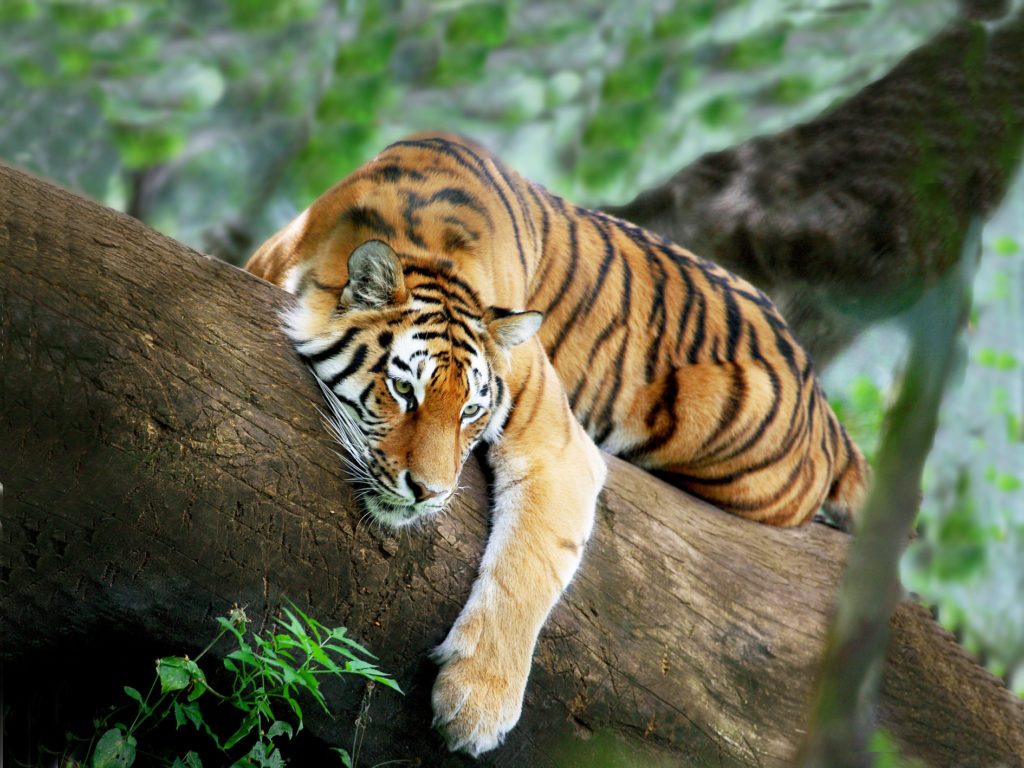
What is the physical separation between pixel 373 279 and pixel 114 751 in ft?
3.74

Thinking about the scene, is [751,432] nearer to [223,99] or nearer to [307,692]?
[307,692]

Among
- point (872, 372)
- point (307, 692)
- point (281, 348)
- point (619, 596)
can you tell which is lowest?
point (307, 692)

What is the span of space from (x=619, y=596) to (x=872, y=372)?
150 centimetres

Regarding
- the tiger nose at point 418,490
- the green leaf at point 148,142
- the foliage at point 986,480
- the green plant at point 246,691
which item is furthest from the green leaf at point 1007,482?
the tiger nose at point 418,490

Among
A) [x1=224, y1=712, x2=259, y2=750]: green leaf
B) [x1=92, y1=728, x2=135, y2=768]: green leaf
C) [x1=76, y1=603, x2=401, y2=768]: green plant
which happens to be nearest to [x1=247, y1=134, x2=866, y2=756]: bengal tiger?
[x1=76, y1=603, x2=401, y2=768]: green plant

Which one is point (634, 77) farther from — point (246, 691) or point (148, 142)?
point (246, 691)

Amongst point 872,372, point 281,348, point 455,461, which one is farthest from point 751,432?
point 872,372

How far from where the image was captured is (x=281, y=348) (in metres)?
2.32

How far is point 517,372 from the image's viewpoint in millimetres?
2682

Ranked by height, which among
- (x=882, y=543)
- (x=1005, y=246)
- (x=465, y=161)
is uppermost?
(x=465, y=161)

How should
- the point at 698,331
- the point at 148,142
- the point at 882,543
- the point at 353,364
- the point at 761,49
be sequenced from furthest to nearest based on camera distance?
the point at 698,331 < the point at 353,364 < the point at 148,142 < the point at 761,49 < the point at 882,543

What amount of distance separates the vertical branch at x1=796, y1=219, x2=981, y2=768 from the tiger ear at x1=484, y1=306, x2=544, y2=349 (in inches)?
61.1

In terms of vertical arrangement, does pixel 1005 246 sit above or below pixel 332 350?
above

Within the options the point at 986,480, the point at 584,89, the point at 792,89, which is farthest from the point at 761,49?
the point at 986,480
